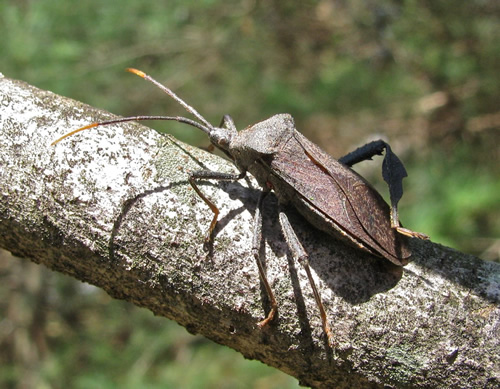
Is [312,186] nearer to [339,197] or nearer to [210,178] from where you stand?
[339,197]

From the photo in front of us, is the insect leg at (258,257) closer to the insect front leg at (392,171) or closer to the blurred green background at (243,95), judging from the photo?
the insect front leg at (392,171)

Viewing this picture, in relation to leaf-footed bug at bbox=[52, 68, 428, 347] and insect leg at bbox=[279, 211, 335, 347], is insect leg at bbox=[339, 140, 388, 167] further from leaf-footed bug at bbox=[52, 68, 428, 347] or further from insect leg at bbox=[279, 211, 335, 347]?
insect leg at bbox=[279, 211, 335, 347]

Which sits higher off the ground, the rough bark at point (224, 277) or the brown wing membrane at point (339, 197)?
the brown wing membrane at point (339, 197)

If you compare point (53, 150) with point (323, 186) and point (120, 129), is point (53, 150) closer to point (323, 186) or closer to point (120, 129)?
point (120, 129)

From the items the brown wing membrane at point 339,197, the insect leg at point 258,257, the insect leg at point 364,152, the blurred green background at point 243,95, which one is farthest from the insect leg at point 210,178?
the blurred green background at point 243,95

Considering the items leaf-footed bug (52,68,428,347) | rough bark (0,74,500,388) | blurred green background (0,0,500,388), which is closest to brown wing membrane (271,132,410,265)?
leaf-footed bug (52,68,428,347)
